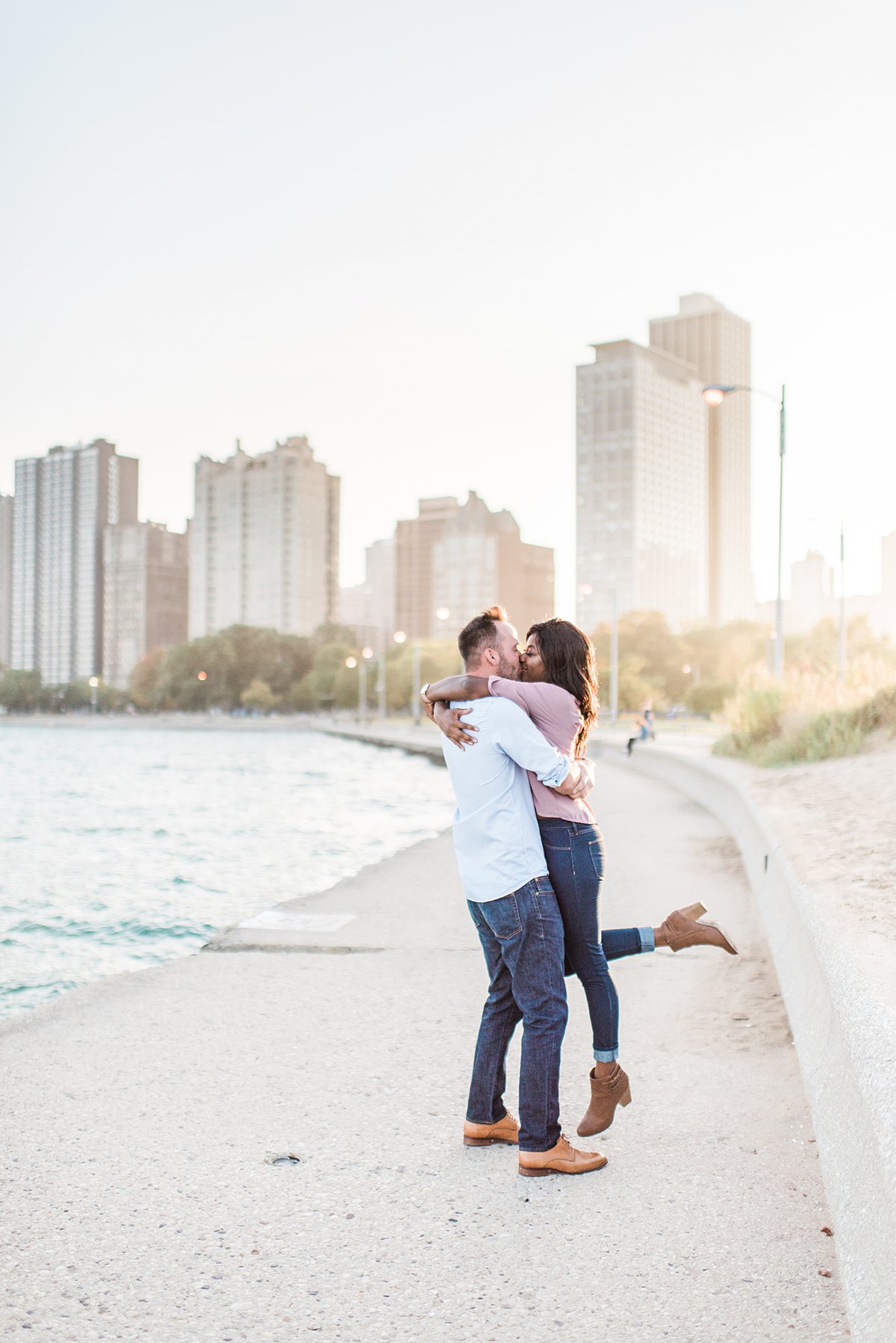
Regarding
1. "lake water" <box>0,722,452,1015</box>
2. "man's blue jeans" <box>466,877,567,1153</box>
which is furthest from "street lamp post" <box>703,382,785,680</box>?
"man's blue jeans" <box>466,877,567,1153</box>

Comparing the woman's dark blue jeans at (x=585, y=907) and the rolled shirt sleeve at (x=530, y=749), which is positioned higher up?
the rolled shirt sleeve at (x=530, y=749)

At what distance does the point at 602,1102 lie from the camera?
3848 mm

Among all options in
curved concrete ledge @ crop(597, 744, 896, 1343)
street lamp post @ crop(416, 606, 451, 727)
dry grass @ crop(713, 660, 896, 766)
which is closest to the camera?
curved concrete ledge @ crop(597, 744, 896, 1343)

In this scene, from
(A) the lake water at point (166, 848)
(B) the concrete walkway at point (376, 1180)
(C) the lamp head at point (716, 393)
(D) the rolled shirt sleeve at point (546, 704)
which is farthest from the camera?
(C) the lamp head at point (716, 393)

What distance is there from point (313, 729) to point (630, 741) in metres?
77.5

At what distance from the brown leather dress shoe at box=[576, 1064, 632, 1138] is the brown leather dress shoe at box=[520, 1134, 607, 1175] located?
0.17 m

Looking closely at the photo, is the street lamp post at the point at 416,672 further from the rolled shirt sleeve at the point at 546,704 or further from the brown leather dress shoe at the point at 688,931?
the rolled shirt sleeve at the point at 546,704

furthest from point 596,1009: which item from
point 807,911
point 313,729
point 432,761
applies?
point 313,729

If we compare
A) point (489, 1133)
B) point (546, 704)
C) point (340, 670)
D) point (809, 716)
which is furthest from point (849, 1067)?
point (340, 670)

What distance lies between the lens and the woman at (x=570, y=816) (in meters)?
3.77

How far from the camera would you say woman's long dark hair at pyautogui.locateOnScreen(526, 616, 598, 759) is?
387 cm

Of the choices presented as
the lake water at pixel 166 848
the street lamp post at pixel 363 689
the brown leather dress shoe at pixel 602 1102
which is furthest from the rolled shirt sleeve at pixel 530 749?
the street lamp post at pixel 363 689

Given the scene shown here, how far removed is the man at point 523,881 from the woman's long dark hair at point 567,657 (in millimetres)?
194

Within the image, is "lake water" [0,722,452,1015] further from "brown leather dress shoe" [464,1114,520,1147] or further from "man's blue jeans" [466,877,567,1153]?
"man's blue jeans" [466,877,567,1153]
